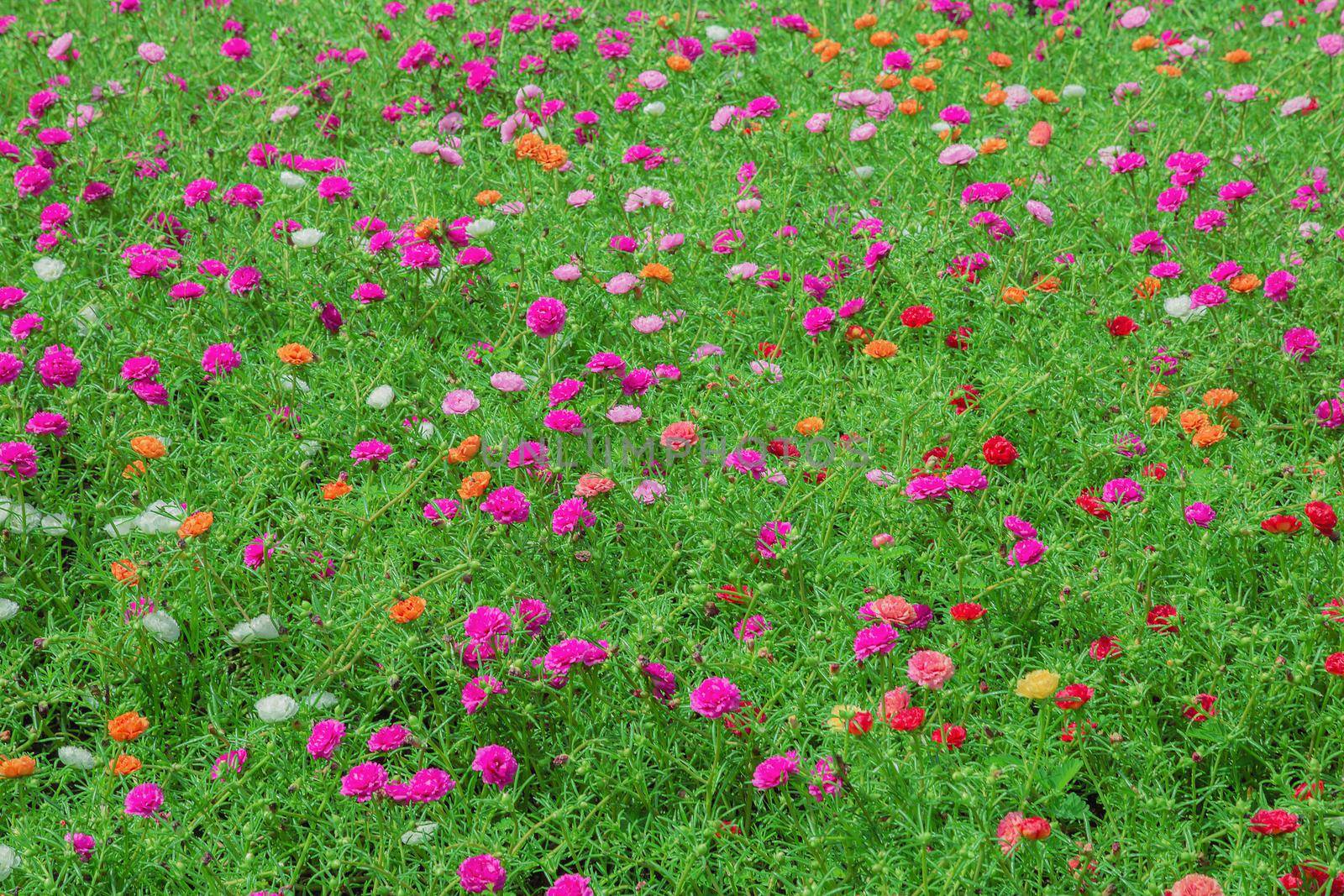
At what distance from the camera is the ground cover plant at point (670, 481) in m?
1.96

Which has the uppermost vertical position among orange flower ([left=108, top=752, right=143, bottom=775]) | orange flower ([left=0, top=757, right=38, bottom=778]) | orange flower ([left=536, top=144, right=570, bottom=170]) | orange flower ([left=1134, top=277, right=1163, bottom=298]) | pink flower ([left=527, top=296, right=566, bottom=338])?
orange flower ([left=536, top=144, right=570, bottom=170])

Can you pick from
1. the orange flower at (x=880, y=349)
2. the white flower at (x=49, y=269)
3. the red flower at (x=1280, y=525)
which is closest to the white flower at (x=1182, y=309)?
the orange flower at (x=880, y=349)

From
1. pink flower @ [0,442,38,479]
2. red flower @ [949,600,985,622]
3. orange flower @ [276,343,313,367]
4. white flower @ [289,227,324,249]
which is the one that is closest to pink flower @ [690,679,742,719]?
red flower @ [949,600,985,622]

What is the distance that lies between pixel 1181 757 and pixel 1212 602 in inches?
11.4

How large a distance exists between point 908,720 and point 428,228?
1801 millimetres

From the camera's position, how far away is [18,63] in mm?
4188

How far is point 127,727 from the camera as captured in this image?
6.41 ft

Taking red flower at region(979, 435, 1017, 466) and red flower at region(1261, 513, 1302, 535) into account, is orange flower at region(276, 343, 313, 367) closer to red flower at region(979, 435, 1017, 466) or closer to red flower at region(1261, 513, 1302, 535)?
red flower at region(979, 435, 1017, 466)

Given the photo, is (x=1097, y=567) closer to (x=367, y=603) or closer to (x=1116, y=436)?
(x=1116, y=436)

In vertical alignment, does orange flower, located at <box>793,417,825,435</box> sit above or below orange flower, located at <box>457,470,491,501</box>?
below

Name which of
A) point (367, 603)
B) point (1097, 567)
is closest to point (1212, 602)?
point (1097, 567)

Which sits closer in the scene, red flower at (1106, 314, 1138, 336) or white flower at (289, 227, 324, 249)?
red flower at (1106, 314, 1138, 336)

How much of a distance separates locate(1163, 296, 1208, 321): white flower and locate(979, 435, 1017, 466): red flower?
0.83 meters

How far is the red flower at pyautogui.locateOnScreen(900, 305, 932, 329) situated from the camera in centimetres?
279
